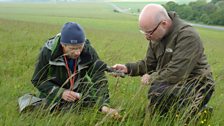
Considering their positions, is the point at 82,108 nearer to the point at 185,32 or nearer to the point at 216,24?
the point at 185,32

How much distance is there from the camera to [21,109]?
14.1 ft

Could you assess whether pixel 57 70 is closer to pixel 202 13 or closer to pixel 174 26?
pixel 174 26

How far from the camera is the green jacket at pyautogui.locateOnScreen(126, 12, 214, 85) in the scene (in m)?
4.15

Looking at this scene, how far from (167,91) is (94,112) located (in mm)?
822

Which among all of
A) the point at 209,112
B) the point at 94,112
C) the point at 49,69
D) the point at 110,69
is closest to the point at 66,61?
the point at 49,69

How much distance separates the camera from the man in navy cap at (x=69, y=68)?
4.34m

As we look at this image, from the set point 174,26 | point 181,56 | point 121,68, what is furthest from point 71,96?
point 174,26

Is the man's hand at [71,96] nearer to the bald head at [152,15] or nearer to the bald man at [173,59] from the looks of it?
the bald man at [173,59]

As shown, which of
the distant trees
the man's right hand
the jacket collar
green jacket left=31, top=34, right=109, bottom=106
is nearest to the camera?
the jacket collar

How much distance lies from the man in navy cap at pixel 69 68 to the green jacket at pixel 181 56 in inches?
28.0

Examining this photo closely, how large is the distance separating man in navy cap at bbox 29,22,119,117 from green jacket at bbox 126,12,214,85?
0.71 m

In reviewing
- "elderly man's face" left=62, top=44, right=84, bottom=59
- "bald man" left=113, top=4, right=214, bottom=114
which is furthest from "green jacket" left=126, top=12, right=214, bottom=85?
"elderly man's face" left=62, top=44, right=84, bottom=59

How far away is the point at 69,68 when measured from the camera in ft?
15.2

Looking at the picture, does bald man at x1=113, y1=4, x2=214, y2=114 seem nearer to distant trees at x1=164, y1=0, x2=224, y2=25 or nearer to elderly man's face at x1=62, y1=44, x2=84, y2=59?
elderly man's face at x1=62, y1=44, x2=84, y2=59
